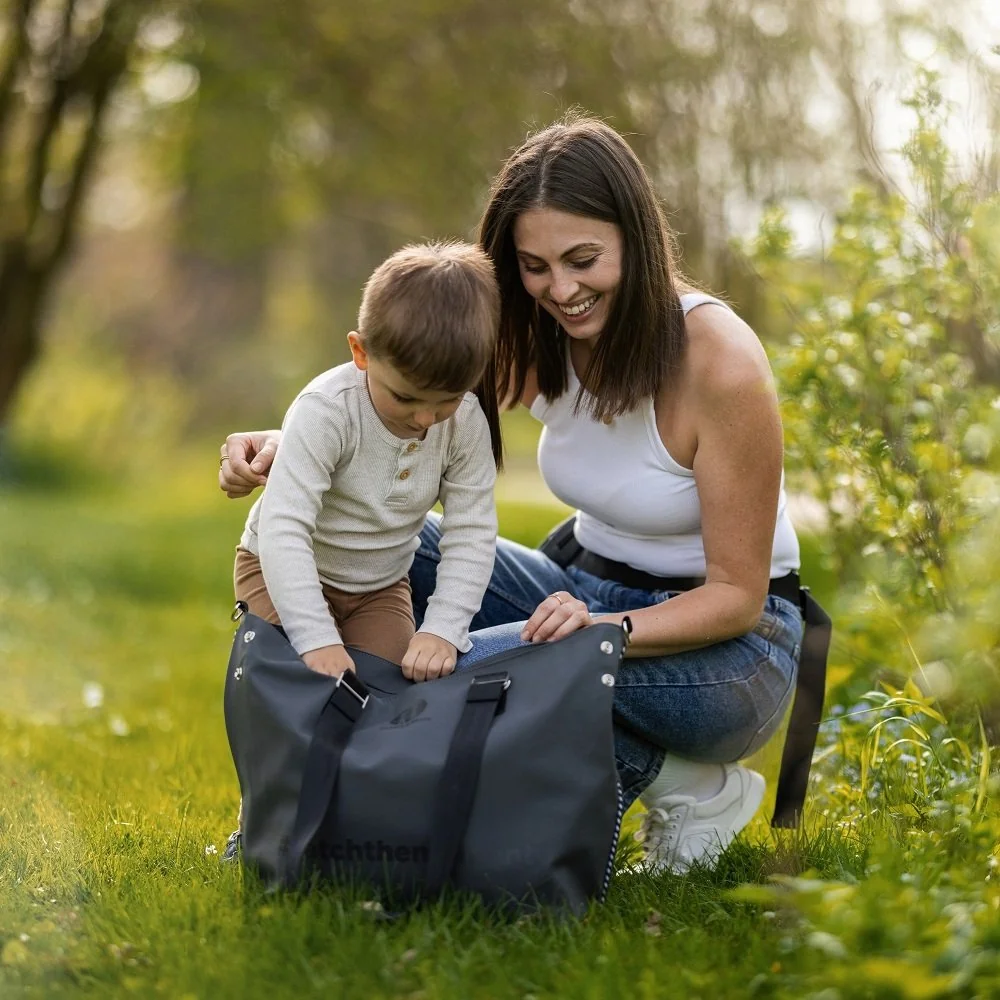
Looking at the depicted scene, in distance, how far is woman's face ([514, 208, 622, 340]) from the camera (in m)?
2.62

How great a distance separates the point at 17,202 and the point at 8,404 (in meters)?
1.69

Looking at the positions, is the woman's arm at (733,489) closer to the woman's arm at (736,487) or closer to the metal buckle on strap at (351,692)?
the woman's arm at (736,487)

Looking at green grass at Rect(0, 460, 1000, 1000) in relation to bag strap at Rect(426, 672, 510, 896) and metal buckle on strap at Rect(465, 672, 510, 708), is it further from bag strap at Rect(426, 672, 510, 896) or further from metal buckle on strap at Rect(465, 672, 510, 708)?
metal buckle on strap at Rect(465, 672, 510, 708)

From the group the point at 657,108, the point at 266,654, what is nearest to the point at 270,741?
the point at 266,654

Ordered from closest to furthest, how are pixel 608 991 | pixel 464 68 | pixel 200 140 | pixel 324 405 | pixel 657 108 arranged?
pixel 608 991
pixel 324 405
pixel 657 108
pixel 464 68
pixel 200 140

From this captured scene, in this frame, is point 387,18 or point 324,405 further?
point 387,18

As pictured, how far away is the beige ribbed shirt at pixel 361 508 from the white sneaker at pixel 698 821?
0.58m

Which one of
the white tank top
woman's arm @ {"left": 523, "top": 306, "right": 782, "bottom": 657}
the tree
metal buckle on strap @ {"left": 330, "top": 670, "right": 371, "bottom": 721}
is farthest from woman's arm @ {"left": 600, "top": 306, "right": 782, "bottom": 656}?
the tree

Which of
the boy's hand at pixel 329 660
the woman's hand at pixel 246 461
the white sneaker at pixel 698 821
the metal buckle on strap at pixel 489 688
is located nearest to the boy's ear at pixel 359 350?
the woman's hand at pixel 246 461

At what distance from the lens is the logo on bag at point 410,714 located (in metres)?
2.25

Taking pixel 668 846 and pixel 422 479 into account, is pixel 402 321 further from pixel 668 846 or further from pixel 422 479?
pixel 668 846

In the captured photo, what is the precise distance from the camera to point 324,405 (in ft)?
8.09

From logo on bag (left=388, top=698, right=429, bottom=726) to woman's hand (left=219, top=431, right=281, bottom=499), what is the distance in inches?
23.5

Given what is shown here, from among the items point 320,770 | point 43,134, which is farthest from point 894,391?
point 43,134
